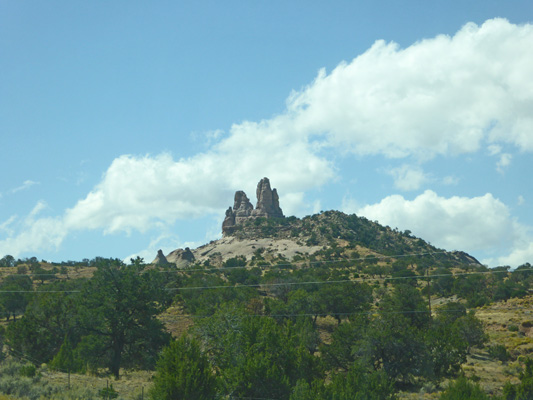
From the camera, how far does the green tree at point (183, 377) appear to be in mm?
34094

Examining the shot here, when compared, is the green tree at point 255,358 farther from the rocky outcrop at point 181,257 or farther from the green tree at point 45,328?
the rocky outcrop at point 181,257

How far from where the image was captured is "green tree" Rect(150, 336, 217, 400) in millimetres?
34094

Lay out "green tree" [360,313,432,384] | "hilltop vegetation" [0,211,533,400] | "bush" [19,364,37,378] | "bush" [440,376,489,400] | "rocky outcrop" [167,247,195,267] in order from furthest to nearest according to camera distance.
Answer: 1. "rocky outcrop" [167,247,195,267]
2. "green tree" [360,313,432,384]
3. "bush" [19,364,37,378]
4. "hilltop vegetation" [0,211,533,400]
5. "bush" [440,376,489,400]

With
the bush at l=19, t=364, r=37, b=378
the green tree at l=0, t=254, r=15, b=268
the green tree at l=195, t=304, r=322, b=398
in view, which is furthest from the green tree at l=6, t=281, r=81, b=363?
the green tree at l=0, t=254, r=15, b=268

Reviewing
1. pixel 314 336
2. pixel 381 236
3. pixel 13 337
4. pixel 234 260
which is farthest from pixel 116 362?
pixel 381 236

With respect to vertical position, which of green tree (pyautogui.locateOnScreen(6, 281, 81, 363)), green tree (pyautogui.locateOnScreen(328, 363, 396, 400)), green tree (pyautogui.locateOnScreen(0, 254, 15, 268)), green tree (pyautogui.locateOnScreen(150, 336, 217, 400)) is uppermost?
green tree (pyautogui.locateOnScreen(0, 254, 15, 268))

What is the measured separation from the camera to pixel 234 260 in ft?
501

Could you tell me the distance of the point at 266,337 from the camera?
42062mm

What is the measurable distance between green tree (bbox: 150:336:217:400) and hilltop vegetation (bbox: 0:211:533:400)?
73 millimetres

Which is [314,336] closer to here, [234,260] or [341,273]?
[341,273]

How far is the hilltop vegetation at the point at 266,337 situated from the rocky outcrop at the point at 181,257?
8035 centimetres

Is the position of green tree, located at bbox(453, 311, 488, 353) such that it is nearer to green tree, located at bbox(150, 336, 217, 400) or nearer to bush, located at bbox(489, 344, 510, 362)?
bush, located at bbox(489, 344, 510, 362)

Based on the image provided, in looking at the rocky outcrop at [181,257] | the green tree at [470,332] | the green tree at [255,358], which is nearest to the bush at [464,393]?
the green tree at [255,358]

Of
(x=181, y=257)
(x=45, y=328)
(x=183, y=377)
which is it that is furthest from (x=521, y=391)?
(x=181, y=257)
